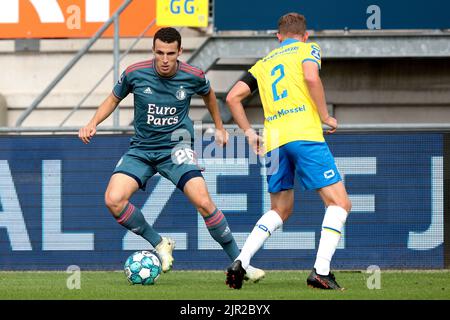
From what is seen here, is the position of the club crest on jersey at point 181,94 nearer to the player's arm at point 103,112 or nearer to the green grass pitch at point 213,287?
the player's arm at point 103,112

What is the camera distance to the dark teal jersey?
398 inches

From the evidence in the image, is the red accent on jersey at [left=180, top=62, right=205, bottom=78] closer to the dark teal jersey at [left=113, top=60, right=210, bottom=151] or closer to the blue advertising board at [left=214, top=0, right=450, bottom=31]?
the dark teal jersey at [left=113, top=60, right=210, bottom=151]

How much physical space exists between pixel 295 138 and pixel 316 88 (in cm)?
41

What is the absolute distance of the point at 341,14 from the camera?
15.1 m

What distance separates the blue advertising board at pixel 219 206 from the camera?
12.0 meters

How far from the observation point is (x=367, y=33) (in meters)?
15.1

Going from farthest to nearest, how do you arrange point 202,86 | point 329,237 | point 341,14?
point 341,14
point 202,86
point 329,237

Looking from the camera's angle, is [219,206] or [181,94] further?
[219,206]

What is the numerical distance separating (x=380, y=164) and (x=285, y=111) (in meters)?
3.18

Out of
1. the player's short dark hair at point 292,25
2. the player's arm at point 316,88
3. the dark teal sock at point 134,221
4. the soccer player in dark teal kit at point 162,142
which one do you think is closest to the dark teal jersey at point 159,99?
the soccer player in dark teal kit at point 162,142

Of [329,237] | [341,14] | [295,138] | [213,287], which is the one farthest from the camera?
[341,14]

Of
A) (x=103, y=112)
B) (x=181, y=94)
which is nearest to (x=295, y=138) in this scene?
(x=181, y=94)

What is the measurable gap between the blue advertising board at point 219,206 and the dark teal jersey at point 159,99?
1934 mm

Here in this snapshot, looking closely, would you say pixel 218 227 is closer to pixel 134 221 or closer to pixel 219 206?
pixel 134 221
